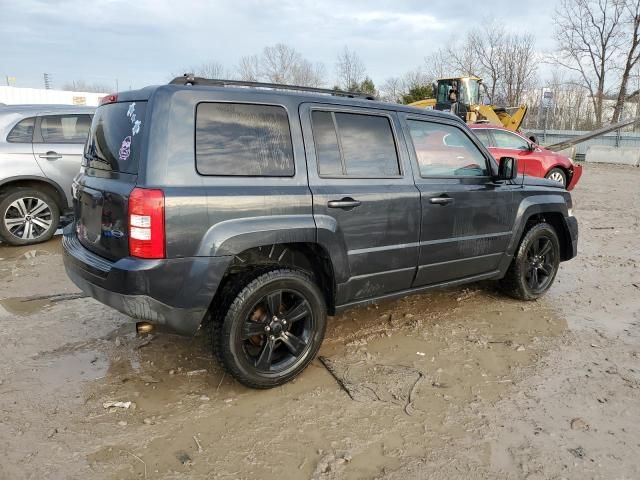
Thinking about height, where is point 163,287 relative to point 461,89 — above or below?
below

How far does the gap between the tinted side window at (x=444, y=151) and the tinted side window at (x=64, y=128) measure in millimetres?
4693

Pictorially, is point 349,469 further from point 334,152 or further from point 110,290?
point 334,152

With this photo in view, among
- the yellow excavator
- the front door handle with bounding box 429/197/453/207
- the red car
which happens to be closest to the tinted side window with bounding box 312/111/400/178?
the front door handle with bounding box 429/197/453/207

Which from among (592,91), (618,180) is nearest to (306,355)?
(618,180)

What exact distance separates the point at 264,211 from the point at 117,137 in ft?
3.32

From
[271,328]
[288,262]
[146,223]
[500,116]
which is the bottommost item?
[271,328]

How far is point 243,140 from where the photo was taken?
2.90 m

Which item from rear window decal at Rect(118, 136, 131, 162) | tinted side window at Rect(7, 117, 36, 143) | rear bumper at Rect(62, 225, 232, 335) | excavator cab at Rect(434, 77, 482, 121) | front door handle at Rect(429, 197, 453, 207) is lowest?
rear bumper at Rect(62, 225, 232, 335)

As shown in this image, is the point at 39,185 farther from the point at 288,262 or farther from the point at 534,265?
the point at 534,265

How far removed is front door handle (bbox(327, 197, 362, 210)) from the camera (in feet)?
10.4

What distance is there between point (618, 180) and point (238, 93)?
54.0 ft

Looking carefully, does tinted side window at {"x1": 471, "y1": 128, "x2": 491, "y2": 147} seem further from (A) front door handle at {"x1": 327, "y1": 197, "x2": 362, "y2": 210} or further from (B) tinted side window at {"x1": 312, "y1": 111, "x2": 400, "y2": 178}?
(A) front door handle at {"x1": 327, "y1": 197, "x2": 362, "y2": 210}

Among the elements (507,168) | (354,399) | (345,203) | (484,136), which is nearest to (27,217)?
(345,203)

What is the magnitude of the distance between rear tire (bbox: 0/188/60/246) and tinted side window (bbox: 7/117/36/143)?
65cm
